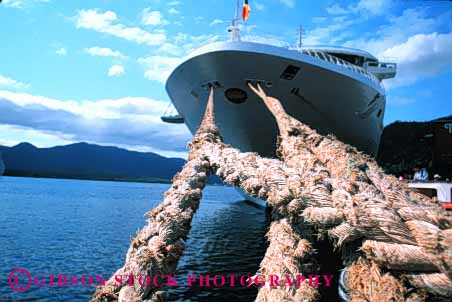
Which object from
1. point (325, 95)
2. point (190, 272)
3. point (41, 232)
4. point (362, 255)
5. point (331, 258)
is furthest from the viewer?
point (41, 232)

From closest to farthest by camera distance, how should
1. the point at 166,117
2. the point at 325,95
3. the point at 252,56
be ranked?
the point at 252,56, the point at 325,95, the point at 166,117

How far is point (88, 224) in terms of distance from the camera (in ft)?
65.4

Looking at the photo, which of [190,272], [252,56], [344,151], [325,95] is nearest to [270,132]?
[325,95]

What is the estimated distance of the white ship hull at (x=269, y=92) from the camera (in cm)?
1124

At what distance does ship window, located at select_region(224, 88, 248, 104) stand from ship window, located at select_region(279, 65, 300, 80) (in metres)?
1.49

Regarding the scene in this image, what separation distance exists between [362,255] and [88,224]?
65.7 ft

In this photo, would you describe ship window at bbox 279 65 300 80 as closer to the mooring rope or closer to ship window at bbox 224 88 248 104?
ship window at bbox 224 88 248 104

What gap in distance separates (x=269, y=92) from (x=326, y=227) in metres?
10.5

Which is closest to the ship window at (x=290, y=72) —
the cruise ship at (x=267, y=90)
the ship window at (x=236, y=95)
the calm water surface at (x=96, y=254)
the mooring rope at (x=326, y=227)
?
the cruise ship at (x=267, y=90)

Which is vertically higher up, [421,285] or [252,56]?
[252,56]

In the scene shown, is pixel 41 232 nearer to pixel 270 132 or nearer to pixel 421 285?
pixel 270 132

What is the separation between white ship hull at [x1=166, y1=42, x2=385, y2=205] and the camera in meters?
11.2

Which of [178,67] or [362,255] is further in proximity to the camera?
[178,67]

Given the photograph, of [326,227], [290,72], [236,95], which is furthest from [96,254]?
[326,227]
